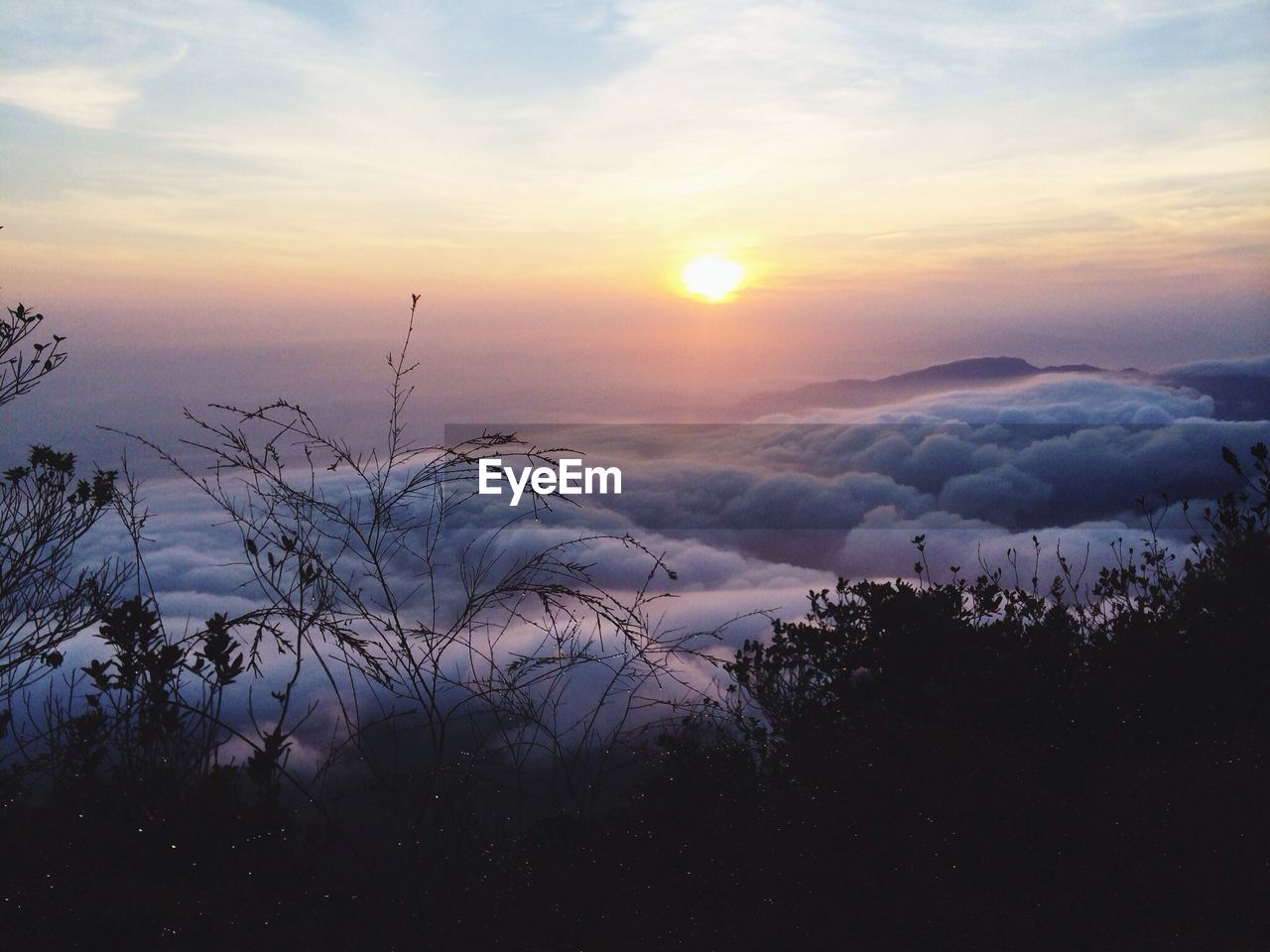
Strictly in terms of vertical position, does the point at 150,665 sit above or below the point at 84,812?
above

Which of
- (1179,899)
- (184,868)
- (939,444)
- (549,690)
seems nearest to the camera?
(1179,899)

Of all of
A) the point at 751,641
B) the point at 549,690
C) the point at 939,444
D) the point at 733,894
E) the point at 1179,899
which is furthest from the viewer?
the point at 939,444

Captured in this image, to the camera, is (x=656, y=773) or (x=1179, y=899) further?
(x=656, y=773)

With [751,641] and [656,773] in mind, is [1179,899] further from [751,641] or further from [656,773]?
[751,641]

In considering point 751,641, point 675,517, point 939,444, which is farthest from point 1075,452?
point 751,641

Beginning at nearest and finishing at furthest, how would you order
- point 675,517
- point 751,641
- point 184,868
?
point 184,868 < point 751,641 < point 675,517

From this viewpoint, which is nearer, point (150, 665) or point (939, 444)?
point (150, 665)

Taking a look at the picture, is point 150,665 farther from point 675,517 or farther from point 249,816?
point 675,517

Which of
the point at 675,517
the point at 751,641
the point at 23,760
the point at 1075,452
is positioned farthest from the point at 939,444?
the point at 23,760

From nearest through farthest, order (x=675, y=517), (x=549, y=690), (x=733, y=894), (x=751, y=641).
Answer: (x=733, y=894)
(x=549, y=690)
(x=751, y=641)
(x=675, y=517)
